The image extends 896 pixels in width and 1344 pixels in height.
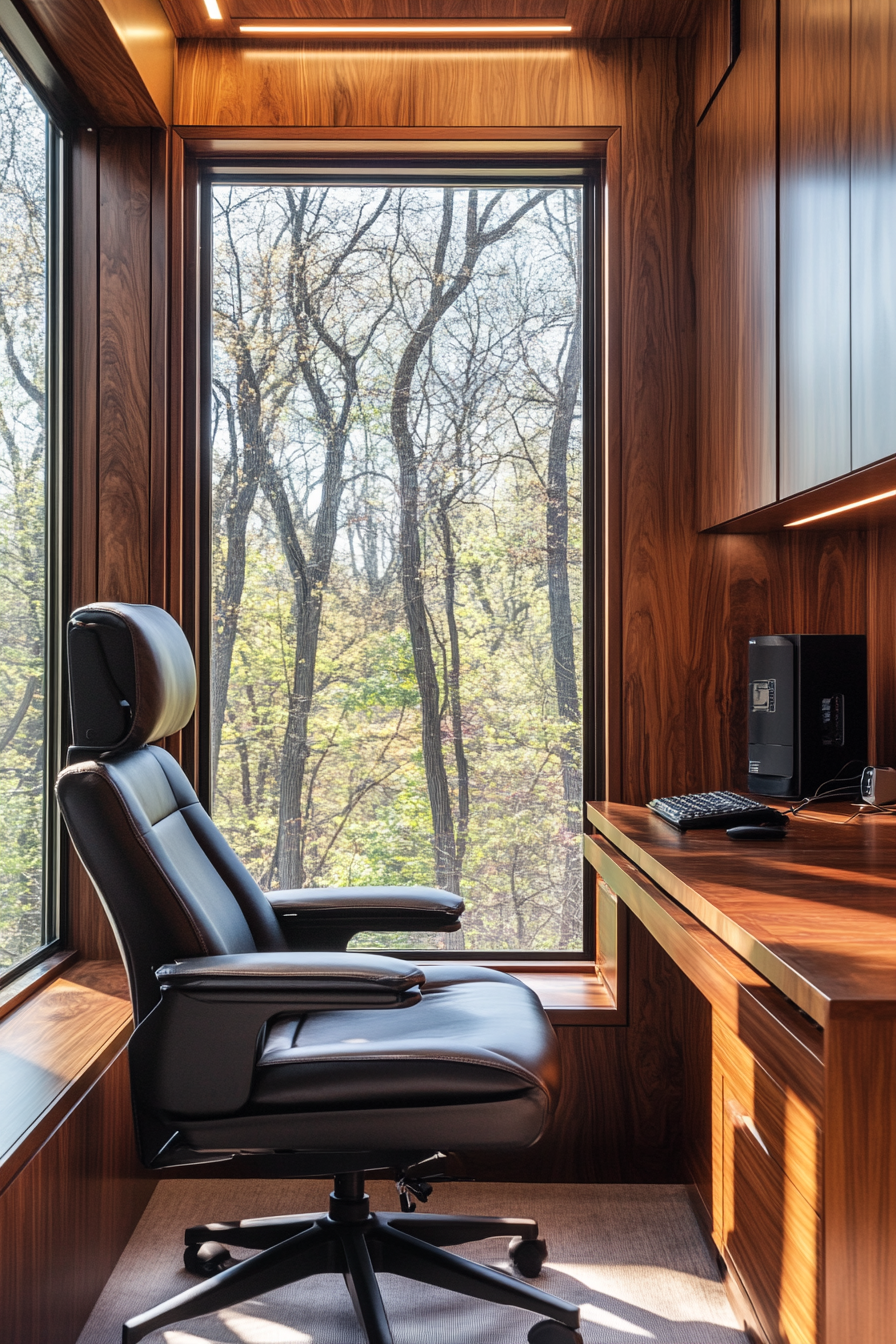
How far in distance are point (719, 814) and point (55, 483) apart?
5.42 feet

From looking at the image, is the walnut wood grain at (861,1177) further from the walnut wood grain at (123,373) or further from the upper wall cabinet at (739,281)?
the walnut wood grain at (123,373)

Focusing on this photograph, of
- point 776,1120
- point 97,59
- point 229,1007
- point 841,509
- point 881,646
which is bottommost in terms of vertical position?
point 776,1120

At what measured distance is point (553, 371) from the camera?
8.68ft

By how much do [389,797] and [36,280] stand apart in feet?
4.81

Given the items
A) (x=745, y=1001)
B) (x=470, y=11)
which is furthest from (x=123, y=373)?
(x=745, y=1001)

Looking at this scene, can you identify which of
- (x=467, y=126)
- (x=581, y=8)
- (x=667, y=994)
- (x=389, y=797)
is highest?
(x=581, y=8)

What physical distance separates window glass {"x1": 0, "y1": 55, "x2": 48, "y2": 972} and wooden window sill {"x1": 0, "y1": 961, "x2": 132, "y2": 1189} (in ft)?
0.44

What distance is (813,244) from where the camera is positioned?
1732 mm

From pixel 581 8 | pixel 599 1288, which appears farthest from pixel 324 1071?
pixel 581 8

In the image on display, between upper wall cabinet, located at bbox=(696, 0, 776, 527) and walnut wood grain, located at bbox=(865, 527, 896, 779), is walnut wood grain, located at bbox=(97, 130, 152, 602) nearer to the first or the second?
upper wall cabinet, located at bbox=(696, 0, 776, 527)

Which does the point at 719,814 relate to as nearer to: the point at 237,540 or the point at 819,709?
the point at 819,709

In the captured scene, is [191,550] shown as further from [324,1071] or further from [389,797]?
[324,1071]

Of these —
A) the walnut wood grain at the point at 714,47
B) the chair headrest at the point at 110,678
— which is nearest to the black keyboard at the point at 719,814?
the chair headrest at the point at 110,678

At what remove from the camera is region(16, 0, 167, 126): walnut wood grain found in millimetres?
1986
